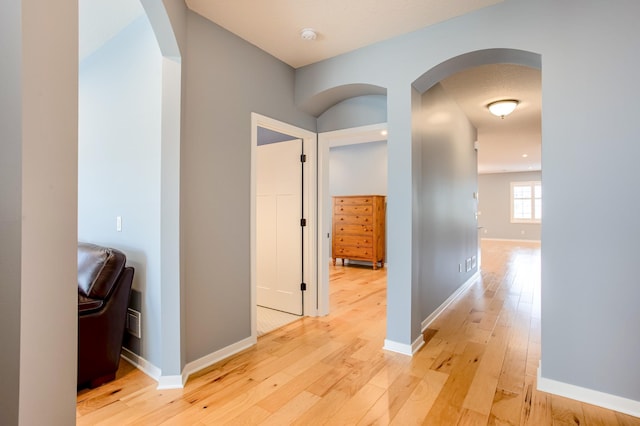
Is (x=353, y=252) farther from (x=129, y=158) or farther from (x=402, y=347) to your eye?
(x=129, y=158)

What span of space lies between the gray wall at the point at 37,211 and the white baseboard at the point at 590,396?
97.6 inches

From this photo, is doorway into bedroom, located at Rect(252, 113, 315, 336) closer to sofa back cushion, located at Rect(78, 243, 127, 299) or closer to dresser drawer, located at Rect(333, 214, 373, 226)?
sofa back cushion, located at Rect(78, 243, 127, 299)

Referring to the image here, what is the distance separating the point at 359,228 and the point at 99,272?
4800 mm

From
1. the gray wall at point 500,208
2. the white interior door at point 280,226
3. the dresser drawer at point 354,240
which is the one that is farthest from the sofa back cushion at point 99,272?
the gray wall at point 500,208

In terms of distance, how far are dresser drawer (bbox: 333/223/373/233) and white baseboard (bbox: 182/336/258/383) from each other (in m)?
3.81

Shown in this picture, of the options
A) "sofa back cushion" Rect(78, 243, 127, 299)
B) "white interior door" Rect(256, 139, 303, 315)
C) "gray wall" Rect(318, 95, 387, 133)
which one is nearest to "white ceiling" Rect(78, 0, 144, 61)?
"sofa back cushion" Rect(78, 243, 127, 299)

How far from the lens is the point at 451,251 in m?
3.97

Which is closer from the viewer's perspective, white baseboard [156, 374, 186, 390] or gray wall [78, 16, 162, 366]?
white baseboard [156, 374, 186, 390]

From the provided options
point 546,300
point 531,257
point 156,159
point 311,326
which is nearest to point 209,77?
point 156,159

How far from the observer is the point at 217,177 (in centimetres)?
244

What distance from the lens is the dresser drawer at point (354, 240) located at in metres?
6.22

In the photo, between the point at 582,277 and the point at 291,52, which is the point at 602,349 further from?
the point at 291,52

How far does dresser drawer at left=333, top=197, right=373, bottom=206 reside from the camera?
624 centimetres

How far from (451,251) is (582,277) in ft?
6.69
